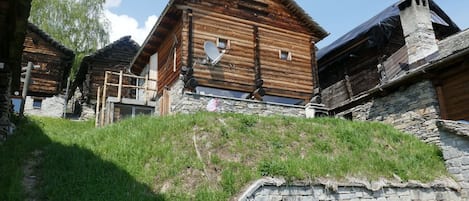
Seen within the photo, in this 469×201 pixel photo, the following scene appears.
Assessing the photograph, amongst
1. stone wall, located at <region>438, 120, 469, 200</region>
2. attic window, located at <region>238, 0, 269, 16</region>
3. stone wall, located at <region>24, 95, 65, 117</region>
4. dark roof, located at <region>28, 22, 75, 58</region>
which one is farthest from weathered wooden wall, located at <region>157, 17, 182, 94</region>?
stone wall, located at <region>24, 95, 65, 117</region>

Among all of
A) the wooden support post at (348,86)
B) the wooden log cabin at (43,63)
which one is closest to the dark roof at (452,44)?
the wooden support post at (348,86)

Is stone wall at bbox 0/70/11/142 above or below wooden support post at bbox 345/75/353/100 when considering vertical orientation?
below

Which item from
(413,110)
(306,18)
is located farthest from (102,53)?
(413,110)

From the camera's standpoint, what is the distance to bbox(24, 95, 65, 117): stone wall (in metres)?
24.8

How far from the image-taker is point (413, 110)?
563 inches

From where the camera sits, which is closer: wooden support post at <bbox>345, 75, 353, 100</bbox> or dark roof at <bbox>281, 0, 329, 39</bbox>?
dark roof at <bbox>281, 0, 329, 39</bbox>

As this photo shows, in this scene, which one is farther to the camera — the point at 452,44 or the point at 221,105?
the point at 452,44

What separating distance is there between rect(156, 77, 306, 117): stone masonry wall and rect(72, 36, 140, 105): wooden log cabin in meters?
13.2

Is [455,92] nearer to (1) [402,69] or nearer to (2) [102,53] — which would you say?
(1) [402,69]

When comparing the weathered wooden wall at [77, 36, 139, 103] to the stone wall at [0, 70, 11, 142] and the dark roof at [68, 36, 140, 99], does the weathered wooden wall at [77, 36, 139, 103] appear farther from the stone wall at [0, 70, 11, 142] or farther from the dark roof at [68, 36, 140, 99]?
the stone wall at [0, 70, 11, 142]

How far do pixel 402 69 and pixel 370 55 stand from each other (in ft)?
10.9

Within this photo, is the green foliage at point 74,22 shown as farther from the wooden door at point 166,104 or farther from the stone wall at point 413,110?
the stone wall at point 413,110

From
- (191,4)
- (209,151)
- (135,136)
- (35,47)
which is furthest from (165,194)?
(35,47)

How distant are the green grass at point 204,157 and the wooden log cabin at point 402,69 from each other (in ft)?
6.37
